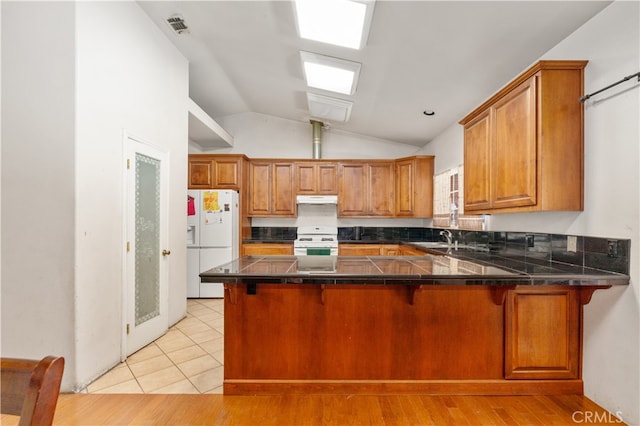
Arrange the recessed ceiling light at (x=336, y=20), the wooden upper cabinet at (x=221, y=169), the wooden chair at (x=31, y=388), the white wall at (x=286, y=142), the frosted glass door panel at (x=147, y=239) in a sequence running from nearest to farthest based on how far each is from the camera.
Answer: the wooden chair at (x=31, y=388)
the recessed ceiling light at (x=336, y=20)
the frosted glass door panel at (x=147, y=239)
the wooden upper cabinet at (x=221, y=169)
the white wall at (x=286, y=142)

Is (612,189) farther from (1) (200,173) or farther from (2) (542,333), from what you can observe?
(1) (200,173)

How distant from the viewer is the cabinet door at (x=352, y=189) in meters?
5.18

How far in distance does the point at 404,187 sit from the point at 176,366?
13.2 feet

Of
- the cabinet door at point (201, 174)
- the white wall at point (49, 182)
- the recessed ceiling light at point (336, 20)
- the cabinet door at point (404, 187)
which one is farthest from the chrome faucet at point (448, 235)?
the white wall at point (49, 182)

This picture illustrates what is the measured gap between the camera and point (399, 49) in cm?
261

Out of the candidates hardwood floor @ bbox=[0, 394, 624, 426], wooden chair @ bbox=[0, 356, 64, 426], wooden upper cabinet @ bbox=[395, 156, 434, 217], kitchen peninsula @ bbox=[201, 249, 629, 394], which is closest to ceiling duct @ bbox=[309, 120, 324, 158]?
wooden upper cabinet @ bbox=[395, 156, 434, 217]

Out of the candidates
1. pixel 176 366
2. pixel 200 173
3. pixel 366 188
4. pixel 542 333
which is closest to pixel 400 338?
pixel 542 333

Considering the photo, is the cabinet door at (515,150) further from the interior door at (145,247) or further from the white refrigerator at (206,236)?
the white refrigerator at (206,236)

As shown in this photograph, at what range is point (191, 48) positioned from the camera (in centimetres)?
328

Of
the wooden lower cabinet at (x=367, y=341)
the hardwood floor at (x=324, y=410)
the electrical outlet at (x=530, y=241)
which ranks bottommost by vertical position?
the hardwood floor at (x=324, y=410)

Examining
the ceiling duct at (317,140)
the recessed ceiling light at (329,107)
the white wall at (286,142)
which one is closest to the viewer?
the recessed ceiling light at (329,107)

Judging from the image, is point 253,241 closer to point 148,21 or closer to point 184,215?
point 184,215

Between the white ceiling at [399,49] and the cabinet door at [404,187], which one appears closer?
the white ceiling at [399,49]

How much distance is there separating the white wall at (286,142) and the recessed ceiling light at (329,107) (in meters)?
0.73
